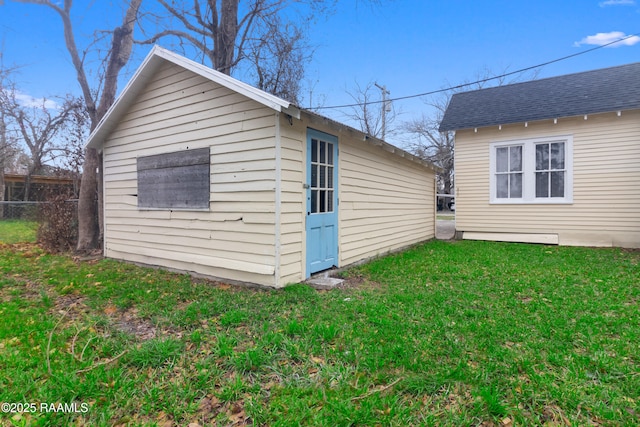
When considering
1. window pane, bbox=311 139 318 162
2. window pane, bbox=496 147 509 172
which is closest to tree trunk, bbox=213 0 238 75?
window pane, bbox=311 139 318 162

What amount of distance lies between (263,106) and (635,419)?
186 inches

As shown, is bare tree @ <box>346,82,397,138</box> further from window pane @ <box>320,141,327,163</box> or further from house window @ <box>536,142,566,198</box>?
window pane @ <box>320,141,327,163</box>

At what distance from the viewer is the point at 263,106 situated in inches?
185

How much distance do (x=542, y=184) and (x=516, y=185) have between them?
615 mm

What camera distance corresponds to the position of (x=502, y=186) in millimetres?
9578

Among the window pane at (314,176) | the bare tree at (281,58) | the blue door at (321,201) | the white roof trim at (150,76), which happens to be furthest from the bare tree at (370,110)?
the window pane at (314,176)

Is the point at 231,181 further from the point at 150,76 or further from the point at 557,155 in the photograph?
the point at 557,155

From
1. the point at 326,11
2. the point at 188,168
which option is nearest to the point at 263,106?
the point at 188,168

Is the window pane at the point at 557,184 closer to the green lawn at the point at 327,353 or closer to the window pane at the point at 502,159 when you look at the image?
the window pane at the point at 502,159

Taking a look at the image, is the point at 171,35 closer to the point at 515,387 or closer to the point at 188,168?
the point at 188,168

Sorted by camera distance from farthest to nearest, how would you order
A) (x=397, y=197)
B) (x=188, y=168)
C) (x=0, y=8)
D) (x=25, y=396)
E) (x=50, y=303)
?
(x=0, y=8) < (x=397, y=197) < (x=188, y=168) < (x=50, y=303) < (x=25, y=396)

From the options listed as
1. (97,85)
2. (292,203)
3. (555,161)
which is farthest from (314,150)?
(97,85)

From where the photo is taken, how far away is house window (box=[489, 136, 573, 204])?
8.80 metres

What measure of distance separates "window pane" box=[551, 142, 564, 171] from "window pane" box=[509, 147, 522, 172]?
76cm
